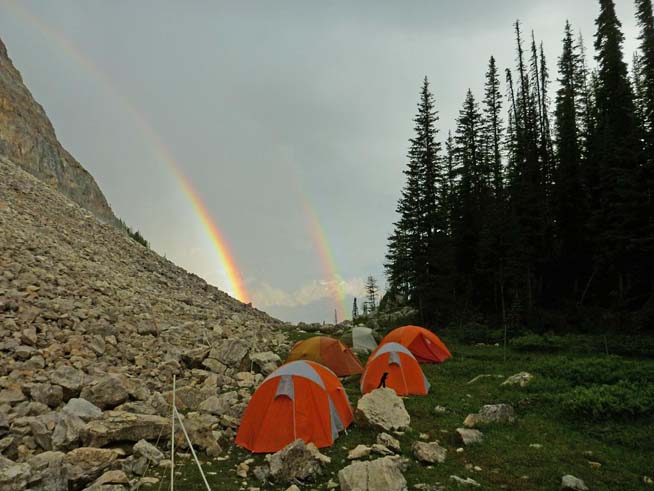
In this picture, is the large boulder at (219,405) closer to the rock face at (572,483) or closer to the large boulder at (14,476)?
the large boulder at (14,476)

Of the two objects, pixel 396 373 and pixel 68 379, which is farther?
pixel 396 373

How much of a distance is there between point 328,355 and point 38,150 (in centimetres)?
4030

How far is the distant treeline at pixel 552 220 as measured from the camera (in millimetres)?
28547

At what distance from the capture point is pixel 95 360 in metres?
12.1

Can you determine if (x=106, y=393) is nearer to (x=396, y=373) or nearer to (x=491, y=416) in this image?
Result: (x=396, y=373)

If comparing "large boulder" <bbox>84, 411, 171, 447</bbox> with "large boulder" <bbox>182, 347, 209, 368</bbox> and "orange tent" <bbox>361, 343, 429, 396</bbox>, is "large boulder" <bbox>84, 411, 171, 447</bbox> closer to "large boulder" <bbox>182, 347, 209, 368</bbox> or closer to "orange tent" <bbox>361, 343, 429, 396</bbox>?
"large boulder" <bbox>182, 347, 209, 368</bbox>

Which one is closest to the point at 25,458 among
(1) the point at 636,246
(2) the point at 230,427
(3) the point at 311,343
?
(2) the point at 230,427

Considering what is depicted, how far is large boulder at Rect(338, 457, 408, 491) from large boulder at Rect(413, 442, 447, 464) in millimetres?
1636

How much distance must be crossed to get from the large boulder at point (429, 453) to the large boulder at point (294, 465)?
214cm

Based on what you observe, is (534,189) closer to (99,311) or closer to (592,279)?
(592,279)

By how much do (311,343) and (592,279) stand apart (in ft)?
87.9

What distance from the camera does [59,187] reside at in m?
40.2

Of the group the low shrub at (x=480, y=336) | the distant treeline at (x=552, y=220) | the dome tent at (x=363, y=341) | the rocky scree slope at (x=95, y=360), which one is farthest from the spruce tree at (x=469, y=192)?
the rocky scree slope at (x=95, y=360)

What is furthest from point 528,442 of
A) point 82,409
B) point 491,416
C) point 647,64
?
point 647,64
